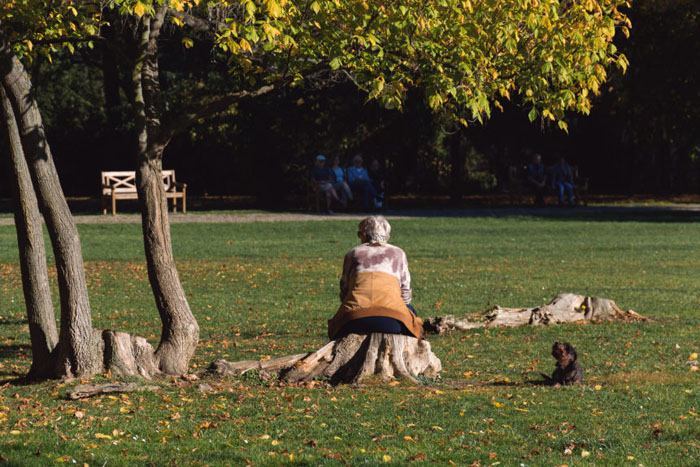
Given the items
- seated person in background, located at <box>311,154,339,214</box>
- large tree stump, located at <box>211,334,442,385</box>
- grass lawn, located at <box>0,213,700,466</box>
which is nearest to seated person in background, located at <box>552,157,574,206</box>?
seated person in background, located at <box>311,154,339,214</box>

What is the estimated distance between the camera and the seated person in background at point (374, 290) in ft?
25.4

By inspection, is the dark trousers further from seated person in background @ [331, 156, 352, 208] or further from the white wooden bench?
seated person in background @ [331, 156, 352, 208]

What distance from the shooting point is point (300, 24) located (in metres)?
7.68

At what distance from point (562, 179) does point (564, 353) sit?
86.5ft

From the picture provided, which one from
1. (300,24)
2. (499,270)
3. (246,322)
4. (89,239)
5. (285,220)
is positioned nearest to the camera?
(300,24)

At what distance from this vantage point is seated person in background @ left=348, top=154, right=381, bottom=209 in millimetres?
30906

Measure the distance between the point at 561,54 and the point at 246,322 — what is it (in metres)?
5.19

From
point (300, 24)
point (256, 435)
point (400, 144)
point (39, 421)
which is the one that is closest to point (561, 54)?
point (300, 24)

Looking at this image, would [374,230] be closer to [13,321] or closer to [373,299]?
[373,299]

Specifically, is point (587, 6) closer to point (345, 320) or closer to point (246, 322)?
point (345, 320)

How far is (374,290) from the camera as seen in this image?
775cm

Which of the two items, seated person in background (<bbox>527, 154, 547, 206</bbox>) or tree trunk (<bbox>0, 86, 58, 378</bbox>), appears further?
seated person in background (<bbox>527, 154, 547, 206</bbox>)

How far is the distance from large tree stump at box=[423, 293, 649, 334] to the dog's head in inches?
125

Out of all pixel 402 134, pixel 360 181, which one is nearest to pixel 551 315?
pixel 360 181
